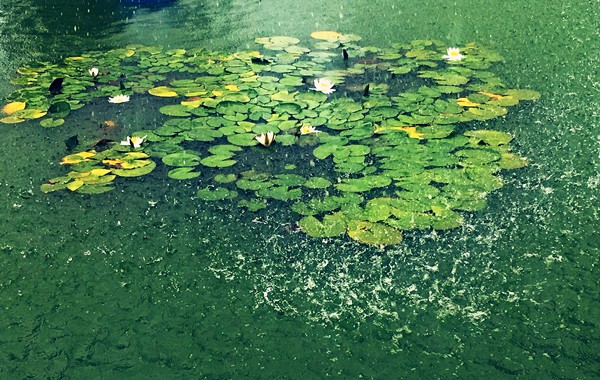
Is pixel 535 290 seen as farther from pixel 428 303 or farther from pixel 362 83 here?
pixel 362 83

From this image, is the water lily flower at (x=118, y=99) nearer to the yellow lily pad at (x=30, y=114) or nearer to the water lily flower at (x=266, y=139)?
the yellow lily pad at (x=30, y=114)

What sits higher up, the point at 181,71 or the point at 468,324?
the point at 181,71

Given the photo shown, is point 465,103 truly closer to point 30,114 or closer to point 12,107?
point 30,114

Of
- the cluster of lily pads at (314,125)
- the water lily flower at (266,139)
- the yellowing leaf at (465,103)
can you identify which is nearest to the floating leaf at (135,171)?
the cluster of lily pads at (314,125)

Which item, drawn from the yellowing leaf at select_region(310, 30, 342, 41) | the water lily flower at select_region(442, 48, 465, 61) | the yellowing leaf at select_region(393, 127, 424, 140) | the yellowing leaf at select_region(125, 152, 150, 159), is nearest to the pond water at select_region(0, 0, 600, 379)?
the yellowing leaf at select_region(125, 152, 150, 159)

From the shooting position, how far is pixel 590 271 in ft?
5.83

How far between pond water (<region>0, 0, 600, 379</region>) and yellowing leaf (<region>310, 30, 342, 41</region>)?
137 cm

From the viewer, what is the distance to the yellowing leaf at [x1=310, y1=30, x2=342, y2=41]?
382 centimetres

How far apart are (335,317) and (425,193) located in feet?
2.22

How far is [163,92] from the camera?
122 inches

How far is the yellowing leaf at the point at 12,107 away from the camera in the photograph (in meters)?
2.94

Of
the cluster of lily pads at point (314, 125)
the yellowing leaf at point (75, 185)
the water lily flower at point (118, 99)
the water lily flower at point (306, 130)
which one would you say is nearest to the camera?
the cluster of lily pads at point (314, 125)

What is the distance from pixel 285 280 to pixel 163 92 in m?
1.61

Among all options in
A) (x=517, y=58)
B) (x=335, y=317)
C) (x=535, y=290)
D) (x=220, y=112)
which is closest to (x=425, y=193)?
(x=535, y=290)
